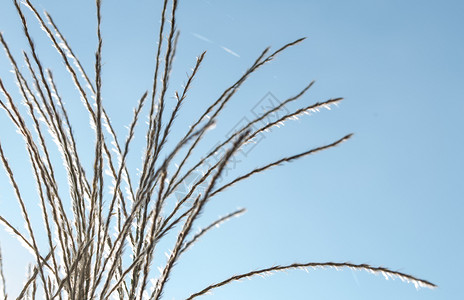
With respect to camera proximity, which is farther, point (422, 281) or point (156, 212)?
point (422, 281)

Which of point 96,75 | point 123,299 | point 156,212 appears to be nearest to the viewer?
point 156,212

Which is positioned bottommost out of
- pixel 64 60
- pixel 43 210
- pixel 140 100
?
pixel 43 210

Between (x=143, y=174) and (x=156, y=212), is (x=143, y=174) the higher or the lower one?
the higher one

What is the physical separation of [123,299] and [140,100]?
42 cm

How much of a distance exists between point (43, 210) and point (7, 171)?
0.40 feet

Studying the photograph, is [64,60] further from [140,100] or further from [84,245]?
[84,245]

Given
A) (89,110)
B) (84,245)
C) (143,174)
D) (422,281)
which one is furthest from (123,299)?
(422,281)

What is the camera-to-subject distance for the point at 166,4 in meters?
0.94

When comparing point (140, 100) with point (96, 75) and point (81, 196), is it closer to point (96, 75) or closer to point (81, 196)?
point (96, 75)

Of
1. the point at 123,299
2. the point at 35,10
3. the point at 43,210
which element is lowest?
the point at 123,299

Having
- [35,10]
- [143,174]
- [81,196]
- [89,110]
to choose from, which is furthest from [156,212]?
[35,10]

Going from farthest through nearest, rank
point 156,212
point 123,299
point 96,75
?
point 123,299 < point 96,75 < point 156,212

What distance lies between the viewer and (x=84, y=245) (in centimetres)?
90

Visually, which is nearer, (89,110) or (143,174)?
(143,174)
